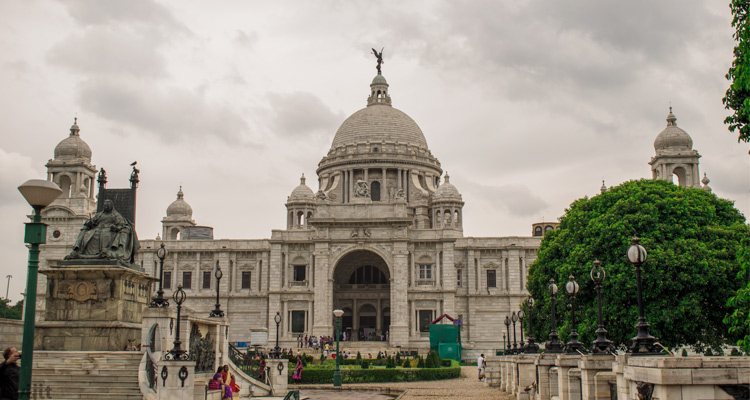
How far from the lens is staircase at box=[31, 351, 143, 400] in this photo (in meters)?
20.2

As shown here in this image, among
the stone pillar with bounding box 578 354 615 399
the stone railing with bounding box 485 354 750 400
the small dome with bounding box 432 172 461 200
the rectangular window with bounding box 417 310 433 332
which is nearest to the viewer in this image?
the stone railing with bounding box 485 354 750 400

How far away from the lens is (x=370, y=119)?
88750mm

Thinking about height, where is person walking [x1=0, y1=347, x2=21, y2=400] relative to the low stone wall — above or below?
below

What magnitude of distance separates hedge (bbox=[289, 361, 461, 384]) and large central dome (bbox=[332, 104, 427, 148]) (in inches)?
1928

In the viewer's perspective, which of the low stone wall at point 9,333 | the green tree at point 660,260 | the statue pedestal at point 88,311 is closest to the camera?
the statue pedestal at point 88,311

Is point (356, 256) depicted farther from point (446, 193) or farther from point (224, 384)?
point (224, 384)

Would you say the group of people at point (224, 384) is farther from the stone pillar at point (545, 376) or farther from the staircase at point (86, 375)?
the stone pillar at point (545, 376)

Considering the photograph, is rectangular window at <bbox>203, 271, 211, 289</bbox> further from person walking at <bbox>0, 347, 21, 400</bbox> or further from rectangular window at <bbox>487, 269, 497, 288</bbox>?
person walking at <bbox>0, 347, 21, 400</bbox>

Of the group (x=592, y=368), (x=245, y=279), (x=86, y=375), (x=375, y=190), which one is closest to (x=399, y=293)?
(x=245, y=279)

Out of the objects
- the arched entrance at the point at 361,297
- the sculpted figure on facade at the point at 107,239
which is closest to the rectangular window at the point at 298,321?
the arched entrance at the point at 361,297

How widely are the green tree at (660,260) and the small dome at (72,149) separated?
170ft

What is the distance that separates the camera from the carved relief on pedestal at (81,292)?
76.0ft

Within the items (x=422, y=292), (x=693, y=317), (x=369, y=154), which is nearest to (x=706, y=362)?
(x=693, y=317)

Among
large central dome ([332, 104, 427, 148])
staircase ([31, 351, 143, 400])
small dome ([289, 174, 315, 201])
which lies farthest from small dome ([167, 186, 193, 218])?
staircase ([31, 351, 143, 400])
